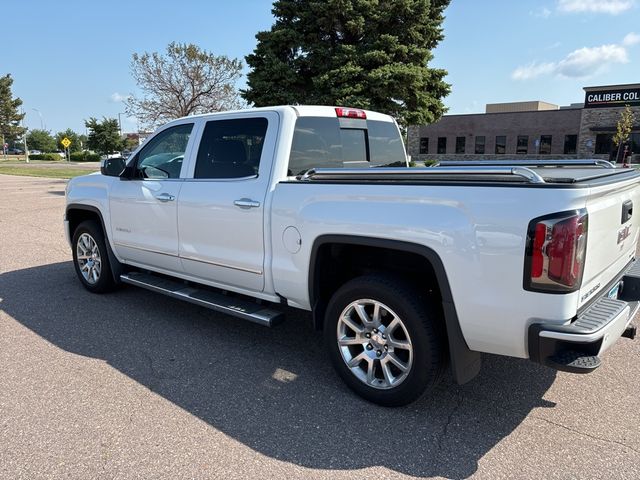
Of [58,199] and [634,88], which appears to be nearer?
[58,199]

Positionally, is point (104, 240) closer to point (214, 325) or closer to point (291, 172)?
point (214, 325)

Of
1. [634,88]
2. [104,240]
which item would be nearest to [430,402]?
[104,240]

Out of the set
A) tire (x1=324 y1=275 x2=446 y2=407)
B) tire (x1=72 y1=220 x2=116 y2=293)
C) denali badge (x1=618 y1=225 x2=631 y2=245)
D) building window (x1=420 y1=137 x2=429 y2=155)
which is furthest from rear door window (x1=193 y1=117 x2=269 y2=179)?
building window (x1=420 y1=137 x2=429 y2=155)

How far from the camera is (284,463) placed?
8.94 feet

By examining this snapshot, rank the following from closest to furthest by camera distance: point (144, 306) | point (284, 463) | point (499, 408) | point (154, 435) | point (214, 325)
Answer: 1. point (284, 463)
2. point (154, 435)
3. point (499, 408)
4. point (214, 325)
5. point (144, 306)

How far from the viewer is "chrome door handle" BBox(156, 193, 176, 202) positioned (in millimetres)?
4526

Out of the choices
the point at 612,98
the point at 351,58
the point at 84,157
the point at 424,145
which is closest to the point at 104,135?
the point at 84,157

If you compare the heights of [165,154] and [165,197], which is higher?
[165,154]

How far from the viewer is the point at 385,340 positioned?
127 inches

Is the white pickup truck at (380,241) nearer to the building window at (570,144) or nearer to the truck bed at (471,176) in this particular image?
the truck bed at (471,176)

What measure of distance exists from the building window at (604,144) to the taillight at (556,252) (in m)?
48.1

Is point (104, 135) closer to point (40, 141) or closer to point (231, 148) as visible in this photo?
point (231, 148)

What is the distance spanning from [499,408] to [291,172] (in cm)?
226

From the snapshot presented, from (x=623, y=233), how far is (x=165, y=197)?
368cm
